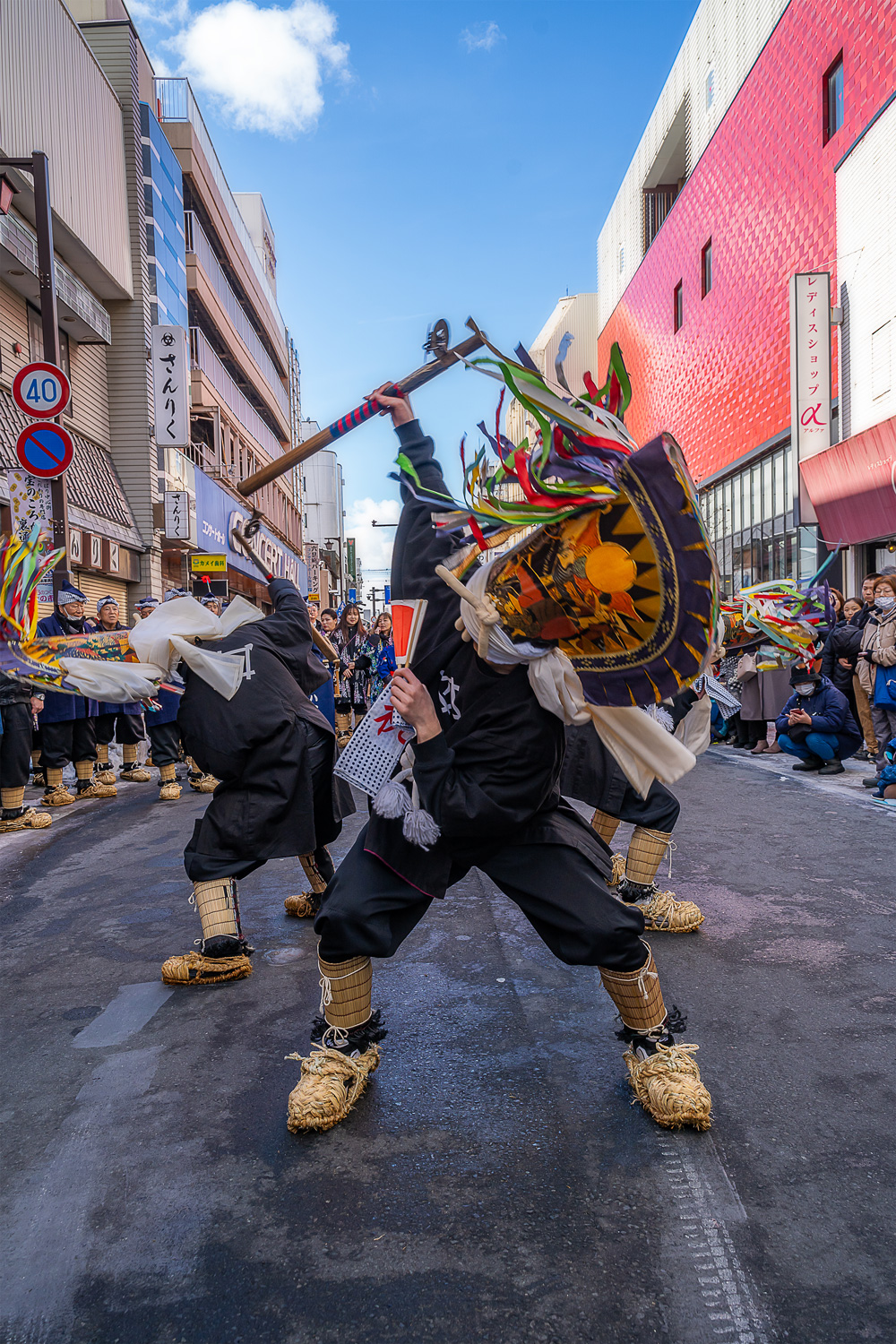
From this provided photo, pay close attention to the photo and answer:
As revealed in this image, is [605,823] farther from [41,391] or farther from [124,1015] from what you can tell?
[41,391]

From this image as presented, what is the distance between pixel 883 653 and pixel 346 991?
7719 mm

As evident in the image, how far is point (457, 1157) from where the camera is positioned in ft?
8.27

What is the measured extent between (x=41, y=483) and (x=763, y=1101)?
9.87m

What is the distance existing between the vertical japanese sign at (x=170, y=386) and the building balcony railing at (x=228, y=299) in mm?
7113

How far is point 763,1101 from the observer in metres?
2.80

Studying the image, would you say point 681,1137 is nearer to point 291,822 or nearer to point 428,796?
point 428,796

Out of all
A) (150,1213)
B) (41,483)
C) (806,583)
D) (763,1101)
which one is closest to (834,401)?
(806,583)

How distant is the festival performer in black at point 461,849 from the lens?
→ 2.53 metres

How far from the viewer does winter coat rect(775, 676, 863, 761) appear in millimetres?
9336

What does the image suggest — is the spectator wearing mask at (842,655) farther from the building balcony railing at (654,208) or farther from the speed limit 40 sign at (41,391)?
the building balcony railing at (654,208)

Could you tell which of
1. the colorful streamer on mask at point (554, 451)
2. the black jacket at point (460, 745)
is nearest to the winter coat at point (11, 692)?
the black jacket at point (460, 745)

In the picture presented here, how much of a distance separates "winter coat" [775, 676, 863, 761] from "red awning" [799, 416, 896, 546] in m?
6.59

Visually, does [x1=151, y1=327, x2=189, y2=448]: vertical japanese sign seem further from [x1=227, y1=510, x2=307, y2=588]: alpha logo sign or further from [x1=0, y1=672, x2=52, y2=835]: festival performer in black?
[x1=0, y1=672, x2=52, y2=835]: festival performer in black

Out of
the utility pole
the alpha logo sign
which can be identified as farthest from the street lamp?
the alpha logo sign
